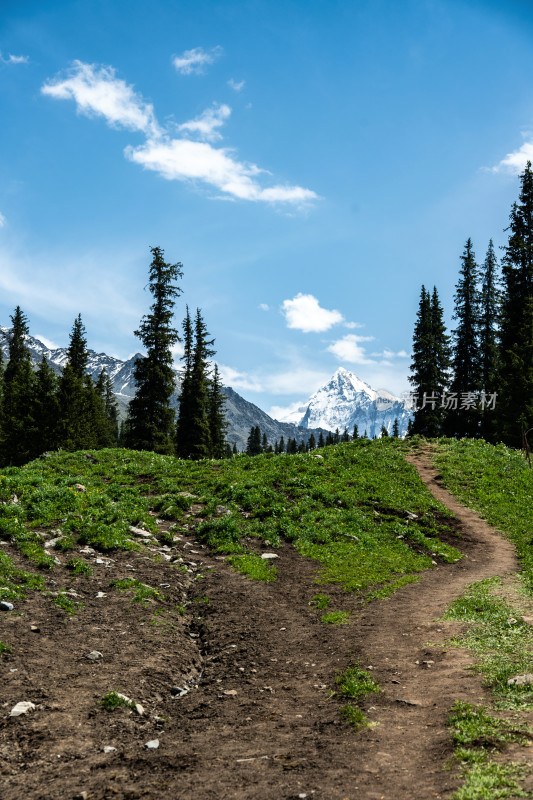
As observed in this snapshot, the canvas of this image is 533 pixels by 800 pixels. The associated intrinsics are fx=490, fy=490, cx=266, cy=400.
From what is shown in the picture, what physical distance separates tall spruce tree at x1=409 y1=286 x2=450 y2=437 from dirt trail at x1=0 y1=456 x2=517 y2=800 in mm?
46085

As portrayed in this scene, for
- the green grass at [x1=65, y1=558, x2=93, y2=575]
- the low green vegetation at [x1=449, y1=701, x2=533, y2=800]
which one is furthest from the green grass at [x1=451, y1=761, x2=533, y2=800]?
the green grass at [x1=65, y1=558, x2=93, y2=575]

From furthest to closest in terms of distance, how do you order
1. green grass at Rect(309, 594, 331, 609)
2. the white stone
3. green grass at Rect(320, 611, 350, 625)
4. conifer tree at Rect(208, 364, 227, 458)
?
conifer tree at Rect(208, 364, 227, 458) → green grass at Rect(309, 594, 331, 609) → green grass at Rect(320, 611, 350, 625) → the white stone

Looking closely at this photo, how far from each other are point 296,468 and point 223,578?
35.2ft

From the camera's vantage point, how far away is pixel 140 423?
1705 inches

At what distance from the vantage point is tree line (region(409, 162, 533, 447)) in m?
48.2

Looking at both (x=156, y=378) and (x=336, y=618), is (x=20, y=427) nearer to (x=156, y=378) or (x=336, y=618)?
(x=156, y=378)

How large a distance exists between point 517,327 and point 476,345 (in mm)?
7920

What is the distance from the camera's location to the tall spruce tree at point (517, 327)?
41312mm

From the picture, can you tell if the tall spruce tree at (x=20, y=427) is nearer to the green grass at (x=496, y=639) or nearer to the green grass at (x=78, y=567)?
the green grass at (x=78, y=567)

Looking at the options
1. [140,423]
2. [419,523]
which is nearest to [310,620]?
[419,523]

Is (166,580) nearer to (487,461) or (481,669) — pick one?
(481,669)

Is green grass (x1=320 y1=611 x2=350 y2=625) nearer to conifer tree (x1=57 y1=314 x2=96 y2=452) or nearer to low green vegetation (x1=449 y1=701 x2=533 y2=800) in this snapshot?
low green vegetation (x1=449 y1=701 x2=533 y2=800)

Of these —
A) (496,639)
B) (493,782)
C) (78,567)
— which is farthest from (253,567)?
(493,782)

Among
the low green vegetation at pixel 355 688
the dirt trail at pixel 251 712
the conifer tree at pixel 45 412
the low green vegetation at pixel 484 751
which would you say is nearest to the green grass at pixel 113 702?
the dirt trail at pixel 251 712
